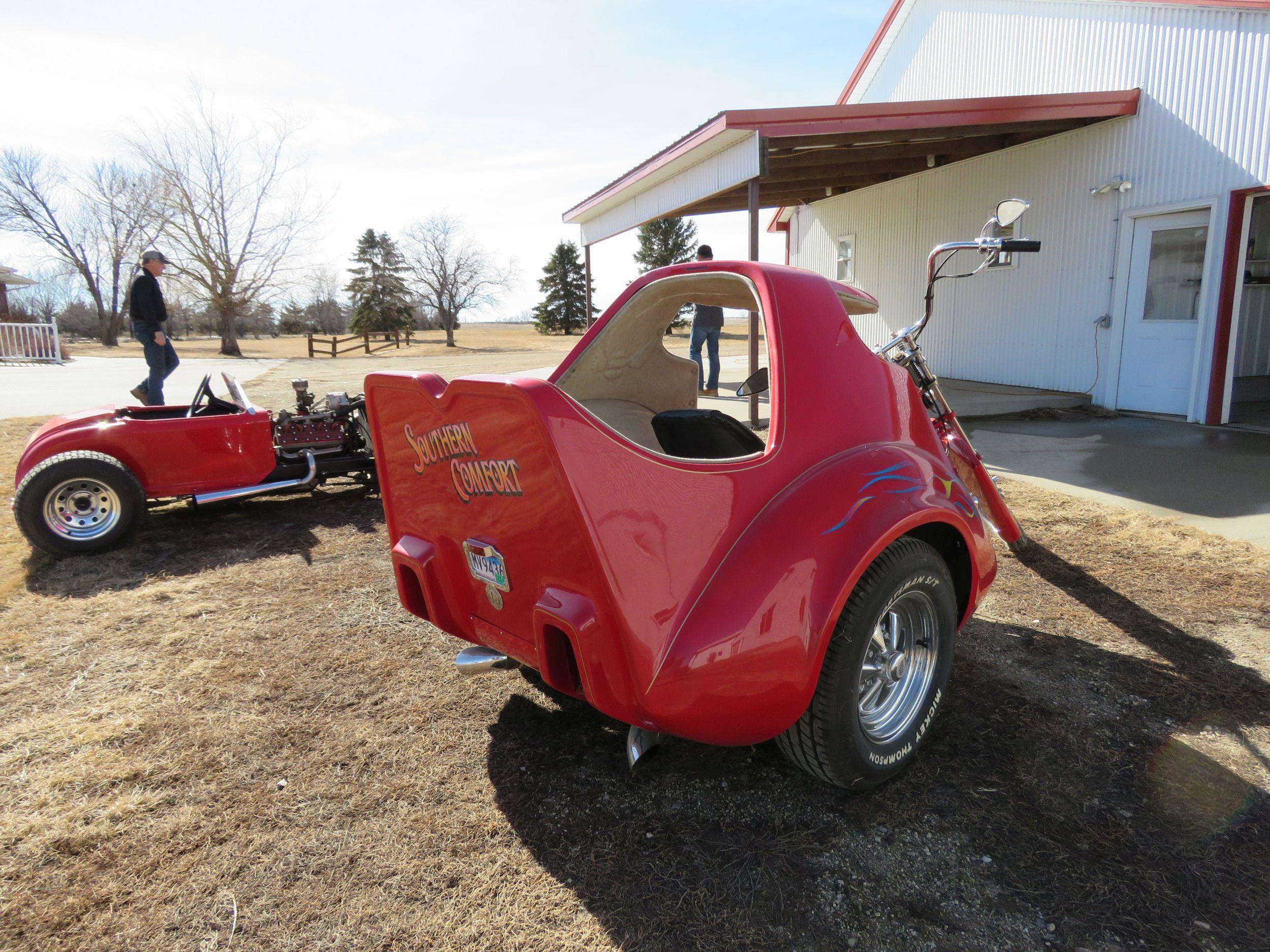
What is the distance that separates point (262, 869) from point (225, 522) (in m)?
4.32

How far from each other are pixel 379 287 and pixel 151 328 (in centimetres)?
4239

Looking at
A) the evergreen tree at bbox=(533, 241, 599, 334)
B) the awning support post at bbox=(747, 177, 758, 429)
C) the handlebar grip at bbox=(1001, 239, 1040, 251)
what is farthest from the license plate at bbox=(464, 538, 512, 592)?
the evergreen tree at bbox=(533, 241, 599, 334)

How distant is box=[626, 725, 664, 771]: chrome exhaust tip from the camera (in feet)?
7.13

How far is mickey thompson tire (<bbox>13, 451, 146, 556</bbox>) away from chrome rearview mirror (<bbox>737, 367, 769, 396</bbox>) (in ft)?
13.6

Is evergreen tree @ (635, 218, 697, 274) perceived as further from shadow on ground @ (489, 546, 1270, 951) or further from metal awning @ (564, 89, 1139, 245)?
shadow on ground @ (489, 546, 1270, 951)

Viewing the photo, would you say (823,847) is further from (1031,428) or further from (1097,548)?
(1031,428)

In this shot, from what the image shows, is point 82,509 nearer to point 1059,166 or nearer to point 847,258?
point 1059,166

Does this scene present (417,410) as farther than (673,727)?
Yes

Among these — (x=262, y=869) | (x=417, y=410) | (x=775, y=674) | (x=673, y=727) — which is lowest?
(x=262, y=869)

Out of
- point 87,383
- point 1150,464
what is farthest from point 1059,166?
point 87,383

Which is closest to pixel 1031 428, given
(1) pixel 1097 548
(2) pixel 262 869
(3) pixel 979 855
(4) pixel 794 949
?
(1) pixel 1097 548

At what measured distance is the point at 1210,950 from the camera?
1.80 metres

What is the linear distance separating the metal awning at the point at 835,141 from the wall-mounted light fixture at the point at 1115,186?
754 mm

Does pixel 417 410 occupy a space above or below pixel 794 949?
above
